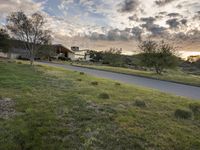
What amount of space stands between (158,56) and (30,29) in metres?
22.6

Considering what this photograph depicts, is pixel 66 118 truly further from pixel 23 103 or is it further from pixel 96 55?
pixel 96 55

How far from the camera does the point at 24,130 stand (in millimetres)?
6535

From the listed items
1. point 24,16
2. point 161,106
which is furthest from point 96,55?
point 161,106

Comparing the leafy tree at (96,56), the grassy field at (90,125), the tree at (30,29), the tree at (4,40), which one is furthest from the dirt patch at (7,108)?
the leafy tree at (96,56)

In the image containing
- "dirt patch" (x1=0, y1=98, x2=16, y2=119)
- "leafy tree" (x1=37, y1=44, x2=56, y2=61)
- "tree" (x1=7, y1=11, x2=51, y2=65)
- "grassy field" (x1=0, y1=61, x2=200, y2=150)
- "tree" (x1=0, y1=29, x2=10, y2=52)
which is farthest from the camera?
"tree" (x1=0, y1=29, x2=10, y2=52)

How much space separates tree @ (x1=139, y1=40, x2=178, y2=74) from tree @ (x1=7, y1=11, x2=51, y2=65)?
1866cm

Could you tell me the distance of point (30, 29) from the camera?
40281mm

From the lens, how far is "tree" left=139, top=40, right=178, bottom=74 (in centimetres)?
4316

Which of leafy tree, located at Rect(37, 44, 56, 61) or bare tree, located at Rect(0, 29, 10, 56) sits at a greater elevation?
bare tree, located at Rect(0, 29, 10, 56)

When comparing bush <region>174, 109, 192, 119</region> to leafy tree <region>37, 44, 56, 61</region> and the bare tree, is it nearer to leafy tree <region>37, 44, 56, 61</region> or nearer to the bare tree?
leafy tree <region>37, 44, 56, 61</region>

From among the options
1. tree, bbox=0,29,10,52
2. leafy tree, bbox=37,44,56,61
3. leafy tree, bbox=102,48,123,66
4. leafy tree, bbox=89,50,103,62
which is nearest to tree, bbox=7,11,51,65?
leafy tree, bbox=37,44,56,61

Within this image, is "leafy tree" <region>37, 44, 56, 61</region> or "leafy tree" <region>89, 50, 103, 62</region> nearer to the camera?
"leafy tree" <region>37, 44, 56, 61</region>

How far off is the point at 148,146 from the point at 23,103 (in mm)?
5220

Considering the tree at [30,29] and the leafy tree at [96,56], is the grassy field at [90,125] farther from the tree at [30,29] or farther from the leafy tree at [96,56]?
the leafy tree at [96,56]
